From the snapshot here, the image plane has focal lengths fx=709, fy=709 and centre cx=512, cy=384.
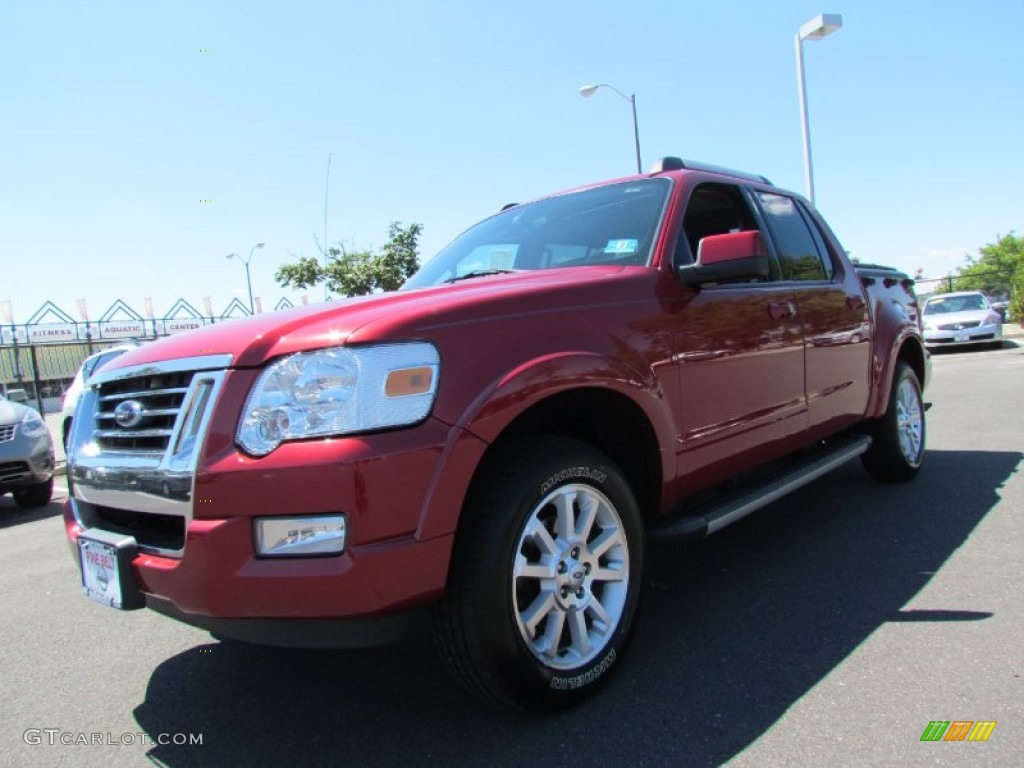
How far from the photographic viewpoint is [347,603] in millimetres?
1888

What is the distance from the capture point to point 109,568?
7.28 ft

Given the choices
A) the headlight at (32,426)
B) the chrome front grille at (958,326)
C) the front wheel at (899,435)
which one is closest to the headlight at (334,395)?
the front wheel at (899,435)

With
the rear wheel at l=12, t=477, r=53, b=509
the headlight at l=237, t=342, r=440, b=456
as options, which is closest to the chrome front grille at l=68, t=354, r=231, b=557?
the headlight at l=237, t=342, r=440, b=456

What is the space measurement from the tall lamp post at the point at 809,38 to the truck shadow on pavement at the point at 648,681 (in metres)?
13.3

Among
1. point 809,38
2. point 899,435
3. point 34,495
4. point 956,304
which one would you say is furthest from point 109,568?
point 956,304

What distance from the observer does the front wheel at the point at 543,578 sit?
207 centimetres

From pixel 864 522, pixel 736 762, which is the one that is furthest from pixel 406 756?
pixel 864 522

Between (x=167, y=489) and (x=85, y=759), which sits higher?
(x=167, y=489)

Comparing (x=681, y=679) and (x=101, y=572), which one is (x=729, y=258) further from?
(x=101, y=572)

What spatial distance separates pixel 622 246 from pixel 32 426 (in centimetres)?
655

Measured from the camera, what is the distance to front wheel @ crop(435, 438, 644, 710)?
6.79ft

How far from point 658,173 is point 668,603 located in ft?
6.64

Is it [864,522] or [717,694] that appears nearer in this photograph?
[717,694]

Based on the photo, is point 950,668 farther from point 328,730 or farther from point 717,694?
point 328,730
